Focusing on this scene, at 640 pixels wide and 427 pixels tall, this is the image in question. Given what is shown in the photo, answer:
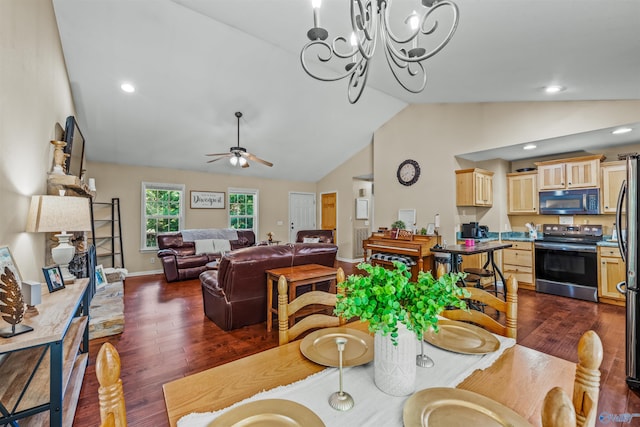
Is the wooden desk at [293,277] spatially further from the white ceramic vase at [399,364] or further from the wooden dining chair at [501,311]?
the white ceramic vase at [399,364]

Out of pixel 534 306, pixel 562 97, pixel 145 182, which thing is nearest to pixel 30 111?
pixel 145 182

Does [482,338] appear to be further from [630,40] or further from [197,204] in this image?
[197,204]

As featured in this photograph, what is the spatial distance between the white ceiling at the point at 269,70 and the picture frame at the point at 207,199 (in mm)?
651

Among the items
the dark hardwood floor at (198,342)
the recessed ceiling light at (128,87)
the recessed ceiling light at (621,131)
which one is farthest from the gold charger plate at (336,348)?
the recessed ceiling light at (128,87)

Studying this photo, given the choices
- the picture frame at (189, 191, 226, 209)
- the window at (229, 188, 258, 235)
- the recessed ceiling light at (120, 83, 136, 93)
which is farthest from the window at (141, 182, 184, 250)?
the recessed ceiling light at (120, 83, 136, 93)

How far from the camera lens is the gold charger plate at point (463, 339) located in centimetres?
117

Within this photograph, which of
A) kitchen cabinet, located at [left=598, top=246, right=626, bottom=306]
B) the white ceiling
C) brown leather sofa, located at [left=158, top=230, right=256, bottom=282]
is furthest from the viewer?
brown leather sofa, located at [left=158, top=230, right=256, bottom=282]

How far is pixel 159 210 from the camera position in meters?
6.52

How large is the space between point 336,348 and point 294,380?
0.25 meters

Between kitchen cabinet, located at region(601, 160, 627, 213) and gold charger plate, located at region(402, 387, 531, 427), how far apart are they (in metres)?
4.92

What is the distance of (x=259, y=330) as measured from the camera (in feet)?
10.2

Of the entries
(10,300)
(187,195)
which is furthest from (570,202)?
(187,195)

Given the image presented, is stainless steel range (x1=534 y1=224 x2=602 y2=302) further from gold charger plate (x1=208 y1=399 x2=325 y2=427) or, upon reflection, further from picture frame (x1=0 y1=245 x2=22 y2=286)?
picture frame (x1=0 y1=245 x2=22 y2=286)

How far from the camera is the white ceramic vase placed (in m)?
0.88
